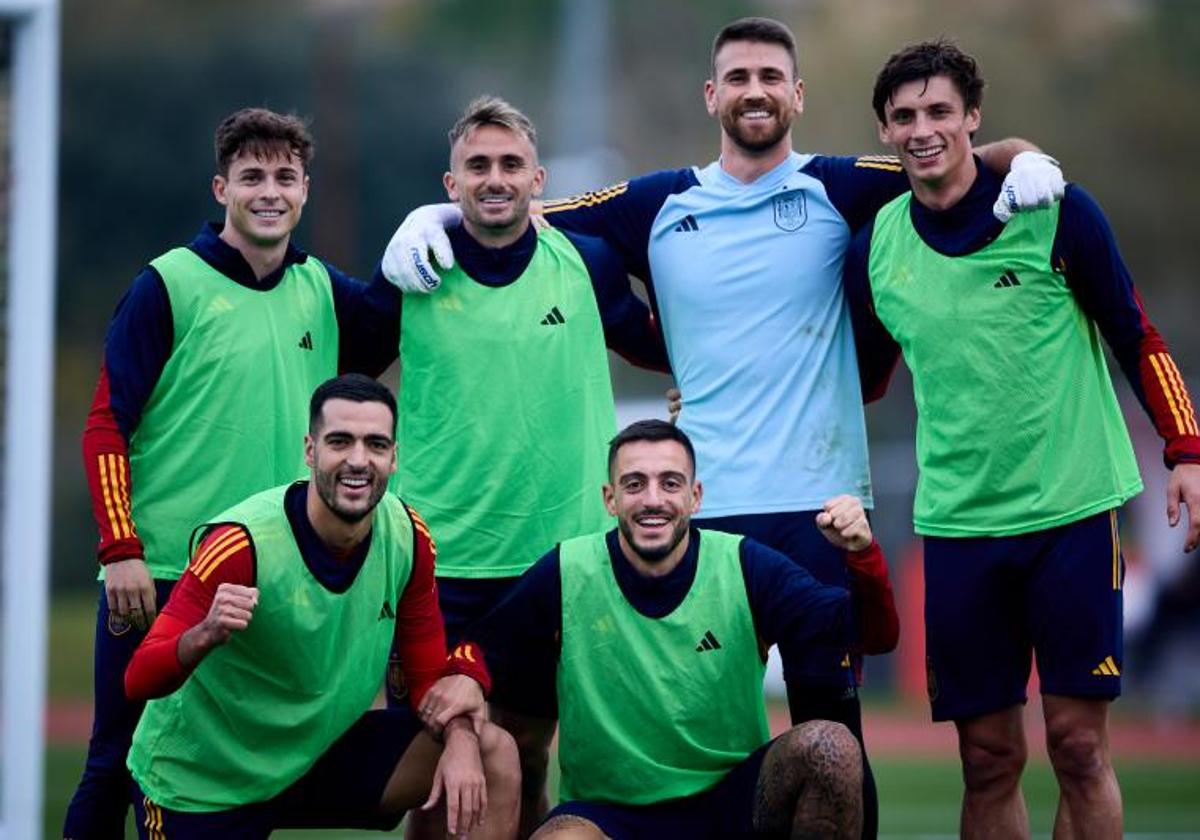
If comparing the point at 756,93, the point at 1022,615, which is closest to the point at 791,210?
the point at 756,93

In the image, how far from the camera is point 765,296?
21.4 ft

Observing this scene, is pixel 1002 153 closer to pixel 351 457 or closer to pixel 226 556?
pixel 351 457

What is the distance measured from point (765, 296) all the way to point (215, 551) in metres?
1.90

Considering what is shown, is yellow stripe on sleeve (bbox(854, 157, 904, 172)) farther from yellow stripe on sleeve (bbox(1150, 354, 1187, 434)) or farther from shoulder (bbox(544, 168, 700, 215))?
yellow stripe on sleeve (bbox(1150, 354, 1187, 434))

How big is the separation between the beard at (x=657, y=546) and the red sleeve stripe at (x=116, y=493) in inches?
58.7

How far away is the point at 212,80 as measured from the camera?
35.9 meters

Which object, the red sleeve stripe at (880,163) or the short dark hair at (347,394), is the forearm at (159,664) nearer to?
the short dark hair at (347,394)

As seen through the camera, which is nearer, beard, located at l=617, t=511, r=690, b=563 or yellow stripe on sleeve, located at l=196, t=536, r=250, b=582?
yellow stripe on sleeve, located at l=196, t=536, r=250, b=582

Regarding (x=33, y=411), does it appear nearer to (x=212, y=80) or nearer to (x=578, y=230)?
(x=578, y=230)

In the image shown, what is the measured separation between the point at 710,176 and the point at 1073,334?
4.24ft

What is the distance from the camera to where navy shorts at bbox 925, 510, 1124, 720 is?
6.14 metres

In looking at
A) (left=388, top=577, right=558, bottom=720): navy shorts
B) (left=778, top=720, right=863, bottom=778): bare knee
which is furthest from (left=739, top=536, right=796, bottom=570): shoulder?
(left=388, top=577, right=558, bottom=720): navy shorts

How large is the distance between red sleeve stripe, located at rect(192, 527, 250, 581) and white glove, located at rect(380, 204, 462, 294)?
106 centimetres

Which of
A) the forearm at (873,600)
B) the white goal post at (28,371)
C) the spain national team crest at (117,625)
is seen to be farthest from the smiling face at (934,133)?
the white goal post at (28,371)
